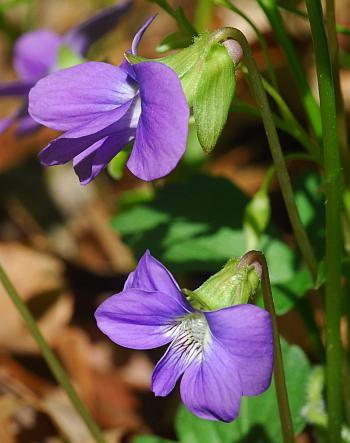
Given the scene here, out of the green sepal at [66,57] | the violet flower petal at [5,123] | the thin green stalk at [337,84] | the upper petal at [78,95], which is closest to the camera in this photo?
the upper petal at [78,95]

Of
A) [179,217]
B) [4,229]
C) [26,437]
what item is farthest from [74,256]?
[179,217]

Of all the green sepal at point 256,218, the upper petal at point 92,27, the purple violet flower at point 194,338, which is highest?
the upper petal at point 92,27

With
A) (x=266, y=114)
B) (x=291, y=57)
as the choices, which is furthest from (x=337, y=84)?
(x=266, y=114)

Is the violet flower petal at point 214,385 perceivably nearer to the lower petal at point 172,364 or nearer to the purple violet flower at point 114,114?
the lower petal at point 172,364

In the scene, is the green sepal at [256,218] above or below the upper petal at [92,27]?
below

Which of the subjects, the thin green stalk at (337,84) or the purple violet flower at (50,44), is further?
the purple violet flower at (50,44)

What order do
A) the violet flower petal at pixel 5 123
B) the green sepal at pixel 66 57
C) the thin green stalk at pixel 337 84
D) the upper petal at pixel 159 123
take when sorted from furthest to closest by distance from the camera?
the green sepal at pixel 66 57 → the violet flower petal at pixel 5 123 → the thin green stalk at pixel 337 84 → the upper petal at pixel 159 123

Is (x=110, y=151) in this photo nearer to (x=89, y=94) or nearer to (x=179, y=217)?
(x=89, y=94)

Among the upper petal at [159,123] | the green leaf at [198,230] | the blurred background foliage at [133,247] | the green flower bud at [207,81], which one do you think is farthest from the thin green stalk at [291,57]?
the upper petal at [159,123]
